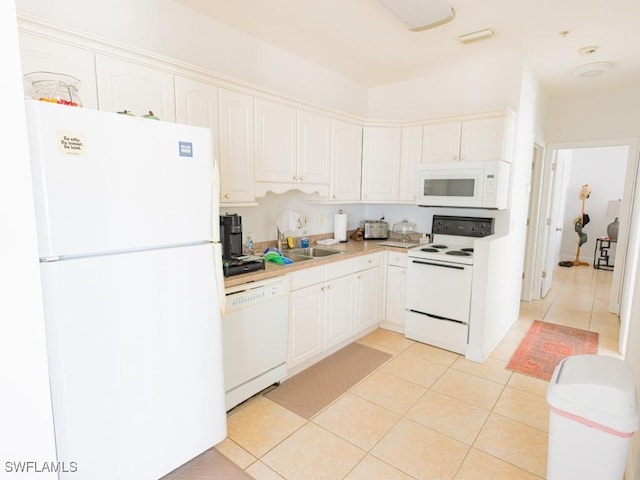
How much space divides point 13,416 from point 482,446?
2.23 meters

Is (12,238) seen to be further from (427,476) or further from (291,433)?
(427,476)

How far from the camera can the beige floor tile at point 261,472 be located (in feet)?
5.86

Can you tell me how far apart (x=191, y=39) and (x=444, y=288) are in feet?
9.33

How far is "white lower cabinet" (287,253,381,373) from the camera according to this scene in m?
2.68

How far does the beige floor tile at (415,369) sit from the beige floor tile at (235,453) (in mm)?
1317

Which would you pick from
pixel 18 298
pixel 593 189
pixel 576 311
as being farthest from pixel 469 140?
pixel 593 189

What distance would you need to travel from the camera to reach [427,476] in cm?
180

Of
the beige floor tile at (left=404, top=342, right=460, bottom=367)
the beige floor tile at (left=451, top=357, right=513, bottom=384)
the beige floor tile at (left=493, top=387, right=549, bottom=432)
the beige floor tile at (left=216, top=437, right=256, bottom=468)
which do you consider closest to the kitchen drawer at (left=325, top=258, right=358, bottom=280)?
the beige floor tile at (left=404, top=342, right=460, bottom=367)

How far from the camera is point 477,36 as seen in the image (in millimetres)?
2807

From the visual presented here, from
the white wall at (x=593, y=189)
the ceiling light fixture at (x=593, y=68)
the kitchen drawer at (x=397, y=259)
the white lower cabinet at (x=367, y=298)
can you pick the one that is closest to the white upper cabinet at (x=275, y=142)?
the white lower cabinet at (x=367, y=298)

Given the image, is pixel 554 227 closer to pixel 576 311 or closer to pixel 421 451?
pixel 576 311

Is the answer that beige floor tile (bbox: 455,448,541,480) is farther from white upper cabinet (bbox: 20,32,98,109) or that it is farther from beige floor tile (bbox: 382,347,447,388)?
white upper cabinet (bbox: 20,32,98,109)

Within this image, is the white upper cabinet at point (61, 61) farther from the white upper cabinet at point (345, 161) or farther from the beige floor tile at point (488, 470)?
the beige floor tile at point (488, 470)

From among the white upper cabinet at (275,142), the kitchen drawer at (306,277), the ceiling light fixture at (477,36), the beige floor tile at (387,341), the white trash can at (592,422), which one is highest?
the ceiling light fixture at (477,36)
